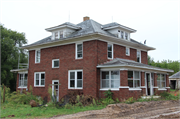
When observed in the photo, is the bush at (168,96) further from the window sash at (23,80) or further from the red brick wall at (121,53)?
the window sash at (23,80)

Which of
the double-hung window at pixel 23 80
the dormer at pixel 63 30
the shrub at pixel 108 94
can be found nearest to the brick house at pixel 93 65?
the dormer at pixel 63 30

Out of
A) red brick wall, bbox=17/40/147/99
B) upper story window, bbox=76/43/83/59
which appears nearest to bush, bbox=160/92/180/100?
red brick wall, bbox=17/40/147/99

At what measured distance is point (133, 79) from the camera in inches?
733

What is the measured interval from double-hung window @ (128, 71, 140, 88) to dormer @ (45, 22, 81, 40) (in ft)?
26.9

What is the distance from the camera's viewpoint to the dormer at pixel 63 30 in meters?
22.0

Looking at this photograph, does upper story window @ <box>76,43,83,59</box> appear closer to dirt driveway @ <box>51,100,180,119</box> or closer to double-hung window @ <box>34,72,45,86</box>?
double-hung window @ <box>34,72,45,86</box>

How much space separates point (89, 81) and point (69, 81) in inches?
106

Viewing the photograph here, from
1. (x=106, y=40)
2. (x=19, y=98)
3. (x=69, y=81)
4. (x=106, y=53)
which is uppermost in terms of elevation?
(x=106, y=40)

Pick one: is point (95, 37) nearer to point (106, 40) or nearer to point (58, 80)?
point (106, 40)

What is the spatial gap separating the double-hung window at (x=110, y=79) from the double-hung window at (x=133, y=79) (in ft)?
4.09

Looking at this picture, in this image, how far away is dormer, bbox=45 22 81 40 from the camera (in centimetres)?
2195

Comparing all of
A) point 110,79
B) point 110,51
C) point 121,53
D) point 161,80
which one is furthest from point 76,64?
point 161,80

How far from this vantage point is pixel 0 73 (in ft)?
114

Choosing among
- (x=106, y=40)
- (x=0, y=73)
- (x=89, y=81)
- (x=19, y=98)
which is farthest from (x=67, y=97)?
(x=0, y=73)
